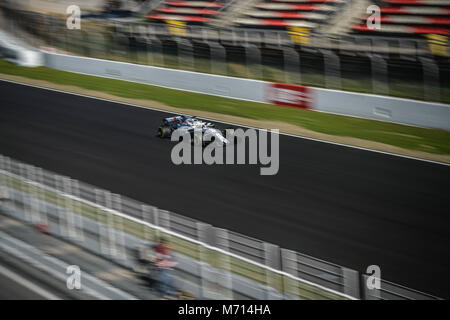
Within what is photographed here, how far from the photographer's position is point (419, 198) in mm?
11836

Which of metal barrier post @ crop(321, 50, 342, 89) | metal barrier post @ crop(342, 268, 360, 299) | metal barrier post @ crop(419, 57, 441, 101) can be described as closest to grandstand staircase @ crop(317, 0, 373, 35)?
metal barrier post @ crop(321, 50, 342, 89)

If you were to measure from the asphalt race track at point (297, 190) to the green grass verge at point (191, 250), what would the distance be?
2.74 meters

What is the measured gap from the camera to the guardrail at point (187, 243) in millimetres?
6723

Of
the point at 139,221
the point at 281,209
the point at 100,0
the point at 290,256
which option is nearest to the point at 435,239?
the point at 281,209

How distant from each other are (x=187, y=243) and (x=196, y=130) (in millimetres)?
7709

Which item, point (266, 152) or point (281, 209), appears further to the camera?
point (266, 152)

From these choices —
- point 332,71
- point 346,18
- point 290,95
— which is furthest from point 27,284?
point 346,18

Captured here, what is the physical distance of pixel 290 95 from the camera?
19.2 metres

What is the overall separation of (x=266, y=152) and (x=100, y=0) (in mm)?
28309

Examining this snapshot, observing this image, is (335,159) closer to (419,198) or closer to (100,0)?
(419,198)

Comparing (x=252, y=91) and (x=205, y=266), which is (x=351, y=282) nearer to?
(x=205, y=266)

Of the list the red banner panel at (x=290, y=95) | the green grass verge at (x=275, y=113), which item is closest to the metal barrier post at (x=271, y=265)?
the green grass verge at (x=275, y=113)

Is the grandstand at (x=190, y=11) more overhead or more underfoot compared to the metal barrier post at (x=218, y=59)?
more overhead

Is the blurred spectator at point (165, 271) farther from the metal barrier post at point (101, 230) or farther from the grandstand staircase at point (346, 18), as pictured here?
Result: the grandstand staircase at point (346, 18)
